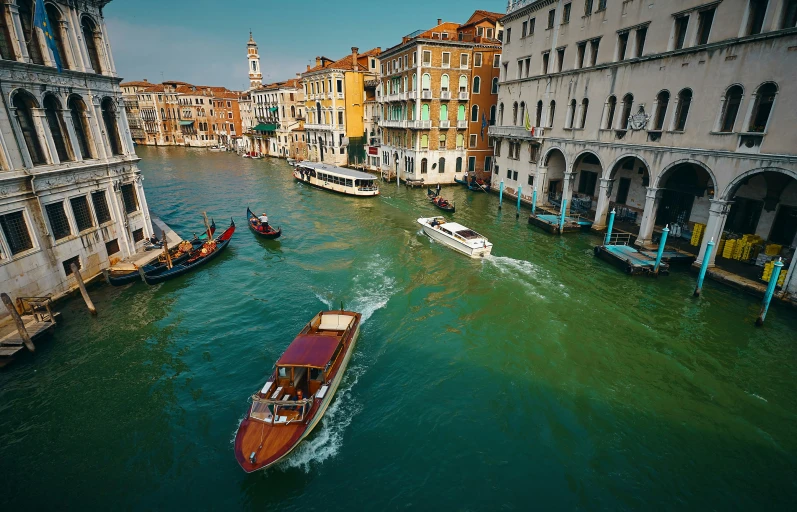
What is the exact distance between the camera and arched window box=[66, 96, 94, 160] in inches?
734

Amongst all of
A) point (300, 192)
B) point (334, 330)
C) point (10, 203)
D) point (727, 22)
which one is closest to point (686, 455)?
point (334, 330)

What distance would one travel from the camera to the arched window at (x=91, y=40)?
62.0 ft

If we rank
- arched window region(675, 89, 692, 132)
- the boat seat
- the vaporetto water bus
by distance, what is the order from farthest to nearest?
the vaporetto water bus
arched window region(675, 89, 692, 132)
the boat seat

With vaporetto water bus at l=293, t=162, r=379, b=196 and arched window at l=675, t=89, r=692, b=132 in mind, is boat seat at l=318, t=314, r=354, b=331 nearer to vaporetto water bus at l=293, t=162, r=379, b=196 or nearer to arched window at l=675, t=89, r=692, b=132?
arched window at l=675, t=89, r=692, b=132

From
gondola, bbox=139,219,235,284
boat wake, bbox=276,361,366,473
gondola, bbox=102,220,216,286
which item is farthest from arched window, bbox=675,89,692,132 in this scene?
gondola, bbox=102,220,216,286

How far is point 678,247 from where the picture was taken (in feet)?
77.6

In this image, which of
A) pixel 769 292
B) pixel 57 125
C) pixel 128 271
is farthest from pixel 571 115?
pixel 57 125

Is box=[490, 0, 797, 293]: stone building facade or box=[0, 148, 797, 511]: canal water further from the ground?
box=[490, 0, 797, 293]: stone building facade

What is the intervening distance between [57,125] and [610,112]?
104 feet

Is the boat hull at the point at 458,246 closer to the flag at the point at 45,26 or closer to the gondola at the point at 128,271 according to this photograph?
the gondola at the point at 128,271

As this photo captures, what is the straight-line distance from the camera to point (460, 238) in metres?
24.5

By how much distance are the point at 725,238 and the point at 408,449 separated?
22627mm

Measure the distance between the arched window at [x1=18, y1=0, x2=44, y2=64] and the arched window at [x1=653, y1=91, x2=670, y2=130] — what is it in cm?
3148

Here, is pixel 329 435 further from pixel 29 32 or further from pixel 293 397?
pixel 29 32
